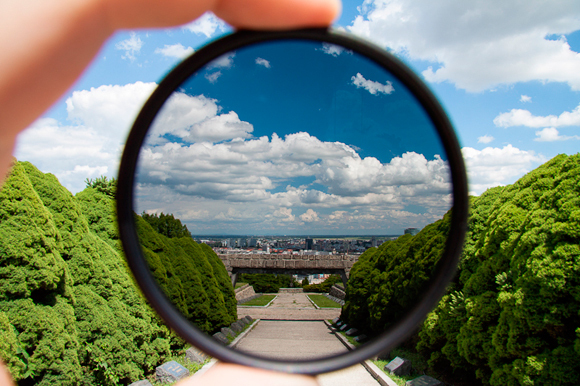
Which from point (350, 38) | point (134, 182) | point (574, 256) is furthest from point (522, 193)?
point (134, 182)

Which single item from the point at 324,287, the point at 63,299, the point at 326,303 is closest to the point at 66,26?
the point at 63,299

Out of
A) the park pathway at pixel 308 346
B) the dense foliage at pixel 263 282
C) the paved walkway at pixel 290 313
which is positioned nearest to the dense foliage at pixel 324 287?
the dense foliage at pixel 263 282

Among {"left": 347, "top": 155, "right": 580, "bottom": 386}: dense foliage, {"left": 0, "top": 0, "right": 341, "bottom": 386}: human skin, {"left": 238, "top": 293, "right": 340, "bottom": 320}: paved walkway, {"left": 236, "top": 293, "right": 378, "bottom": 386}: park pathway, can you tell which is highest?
{"left": 0, "top": 0, "right": 341, "bottom": 386}: human skin

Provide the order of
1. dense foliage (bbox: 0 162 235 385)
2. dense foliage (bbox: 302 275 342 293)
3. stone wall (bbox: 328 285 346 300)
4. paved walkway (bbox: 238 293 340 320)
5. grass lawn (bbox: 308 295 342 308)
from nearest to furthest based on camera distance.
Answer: dense foliage (bbox: 0 162 235 385) → paved walkway (bbox: 238 293 340 320) → grass lawn (bbox: 308 295 342 308) → stone wall (bbox: 328 285 346 300) → dense foliage (bbox: 302 275 342 293)

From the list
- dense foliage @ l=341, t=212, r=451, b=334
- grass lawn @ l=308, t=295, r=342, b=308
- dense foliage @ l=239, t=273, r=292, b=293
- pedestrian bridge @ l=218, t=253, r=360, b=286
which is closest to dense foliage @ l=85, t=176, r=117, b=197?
dense foliage @ l=341, t=212, r=451, b=334

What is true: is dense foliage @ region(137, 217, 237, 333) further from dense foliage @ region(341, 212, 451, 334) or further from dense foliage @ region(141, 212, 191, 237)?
dense foliage @ region(341, 212, 451, 334)

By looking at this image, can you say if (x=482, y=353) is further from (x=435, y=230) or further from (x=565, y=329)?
(x=435, y=230)
